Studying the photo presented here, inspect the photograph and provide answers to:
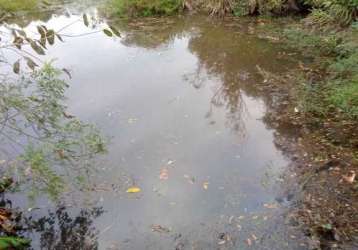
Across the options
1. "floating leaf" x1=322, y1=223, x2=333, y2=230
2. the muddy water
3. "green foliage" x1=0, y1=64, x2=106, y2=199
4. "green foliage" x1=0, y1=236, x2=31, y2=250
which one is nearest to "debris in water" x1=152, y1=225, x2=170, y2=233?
the muddy water

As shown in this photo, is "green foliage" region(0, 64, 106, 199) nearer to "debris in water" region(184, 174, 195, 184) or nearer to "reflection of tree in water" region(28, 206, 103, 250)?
"reflection of tree in water" region(28, 206, 103, 250)

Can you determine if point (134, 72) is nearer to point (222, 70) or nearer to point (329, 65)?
point (222, 70)

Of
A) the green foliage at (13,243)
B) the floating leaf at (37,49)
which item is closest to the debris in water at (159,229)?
the green foliage at (13,243)

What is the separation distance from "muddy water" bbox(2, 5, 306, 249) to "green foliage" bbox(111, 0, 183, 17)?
199 cm

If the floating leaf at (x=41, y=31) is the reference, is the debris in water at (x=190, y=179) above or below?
below

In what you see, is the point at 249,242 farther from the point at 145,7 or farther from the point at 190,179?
the point at 145,7

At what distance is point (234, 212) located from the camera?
145 inches

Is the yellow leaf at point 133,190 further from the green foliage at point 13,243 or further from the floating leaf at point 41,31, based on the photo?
the floating leaf at point 41,31

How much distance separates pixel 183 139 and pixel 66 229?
197 cm

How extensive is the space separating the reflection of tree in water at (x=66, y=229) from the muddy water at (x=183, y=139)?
0.29 ft

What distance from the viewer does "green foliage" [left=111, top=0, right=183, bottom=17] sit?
10.6m

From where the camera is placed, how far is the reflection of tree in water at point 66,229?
3.40m

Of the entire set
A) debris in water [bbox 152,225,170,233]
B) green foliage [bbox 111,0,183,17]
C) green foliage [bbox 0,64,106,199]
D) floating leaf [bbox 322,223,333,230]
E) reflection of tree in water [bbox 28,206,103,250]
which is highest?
green foliage [bbox 111,0,183,17]

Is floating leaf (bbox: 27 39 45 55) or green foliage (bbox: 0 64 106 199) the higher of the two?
floating leaf (bbox: 27 39 45 55)
